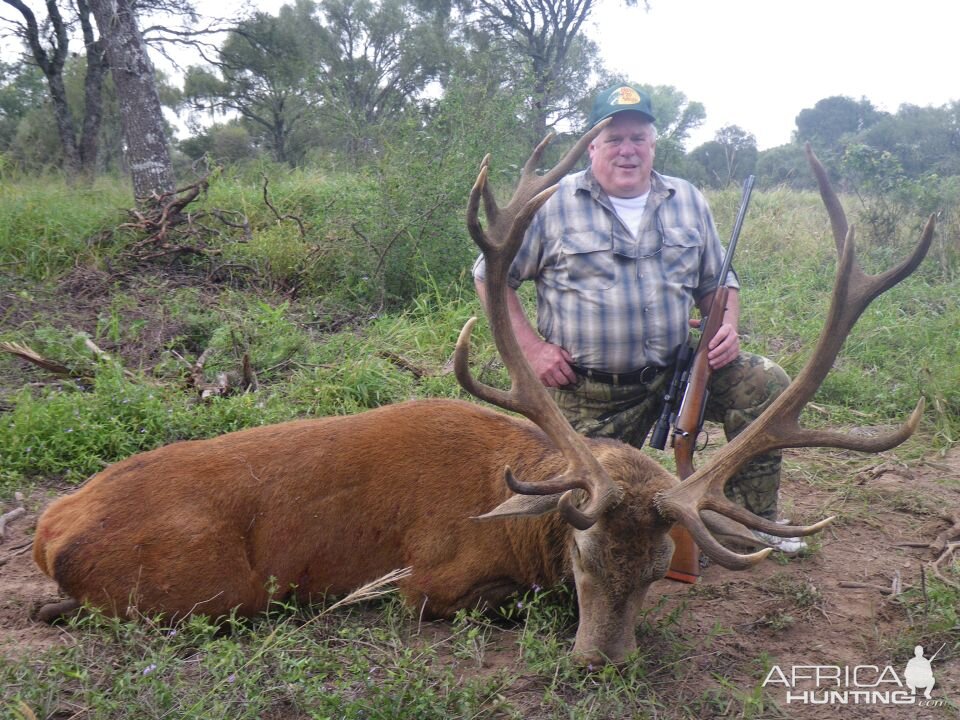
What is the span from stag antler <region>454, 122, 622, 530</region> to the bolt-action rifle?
2.60ft

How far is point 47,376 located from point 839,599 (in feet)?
17.5

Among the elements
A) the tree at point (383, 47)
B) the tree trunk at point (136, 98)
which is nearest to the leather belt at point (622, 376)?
the tree trunk at point (136, 98)

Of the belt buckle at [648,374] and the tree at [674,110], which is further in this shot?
the tree at [674,110]

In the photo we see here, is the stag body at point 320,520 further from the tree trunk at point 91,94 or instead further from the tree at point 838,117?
the tree at point 838,117

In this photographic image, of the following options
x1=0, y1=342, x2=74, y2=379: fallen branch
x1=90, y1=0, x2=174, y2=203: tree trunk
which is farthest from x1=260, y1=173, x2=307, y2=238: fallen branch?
x1=0, y1=342, x2=74, y2=379: fallen branch

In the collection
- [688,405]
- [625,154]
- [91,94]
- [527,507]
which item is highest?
[91,94]

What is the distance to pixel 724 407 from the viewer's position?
4.43 metres

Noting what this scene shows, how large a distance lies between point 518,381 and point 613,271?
4.21ft

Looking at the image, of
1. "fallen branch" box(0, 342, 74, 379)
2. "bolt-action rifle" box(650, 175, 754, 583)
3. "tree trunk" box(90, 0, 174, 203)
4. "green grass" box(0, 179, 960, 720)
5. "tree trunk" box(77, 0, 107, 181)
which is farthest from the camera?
"tree trunk" box(77, 0, 107, 181)

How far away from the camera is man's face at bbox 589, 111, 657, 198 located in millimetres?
4535
